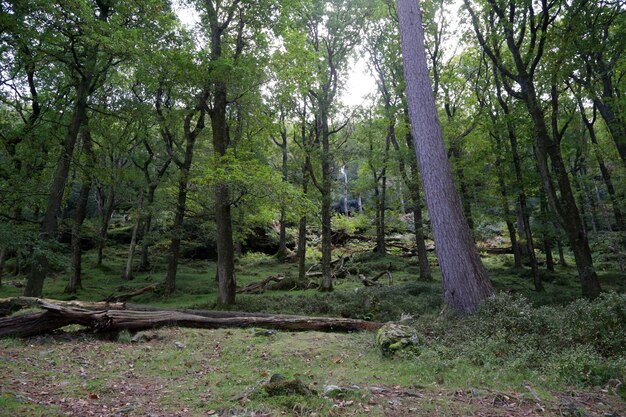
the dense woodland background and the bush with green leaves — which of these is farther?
the dense woodland background

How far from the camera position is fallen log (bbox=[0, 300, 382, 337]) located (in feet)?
24.3

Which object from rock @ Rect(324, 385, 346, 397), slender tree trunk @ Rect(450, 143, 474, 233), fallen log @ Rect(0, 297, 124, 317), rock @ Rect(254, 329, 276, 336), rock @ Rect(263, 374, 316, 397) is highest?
slender tree trunk @ Rect(450, 143, 474, 233)

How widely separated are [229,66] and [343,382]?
9407mm

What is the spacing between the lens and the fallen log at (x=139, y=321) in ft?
24.3

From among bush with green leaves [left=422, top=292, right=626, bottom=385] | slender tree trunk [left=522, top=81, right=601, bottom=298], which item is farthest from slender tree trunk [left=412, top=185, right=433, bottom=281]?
bush with green leaves [left=422, top=292, right=626, bottom=385]

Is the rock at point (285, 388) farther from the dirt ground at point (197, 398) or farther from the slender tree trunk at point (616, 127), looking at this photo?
the slender tree trunk at point (616, 127)

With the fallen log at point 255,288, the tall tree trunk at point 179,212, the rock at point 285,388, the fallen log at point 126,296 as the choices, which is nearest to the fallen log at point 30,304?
the fallen log at point 126,296

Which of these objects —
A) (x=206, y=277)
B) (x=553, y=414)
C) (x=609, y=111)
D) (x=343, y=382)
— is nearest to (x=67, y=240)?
(x=206, y=277)

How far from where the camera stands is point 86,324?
790cm

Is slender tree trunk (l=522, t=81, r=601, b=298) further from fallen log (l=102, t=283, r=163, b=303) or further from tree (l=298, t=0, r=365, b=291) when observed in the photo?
fallen log (l=102, t=283, r=163, b=303)

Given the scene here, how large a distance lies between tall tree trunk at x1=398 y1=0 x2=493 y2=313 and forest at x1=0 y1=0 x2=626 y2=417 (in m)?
0.04

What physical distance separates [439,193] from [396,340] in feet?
11.2

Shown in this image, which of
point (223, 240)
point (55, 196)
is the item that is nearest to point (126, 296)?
point (55, 196)

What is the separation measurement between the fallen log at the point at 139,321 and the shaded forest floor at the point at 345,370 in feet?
0.92
